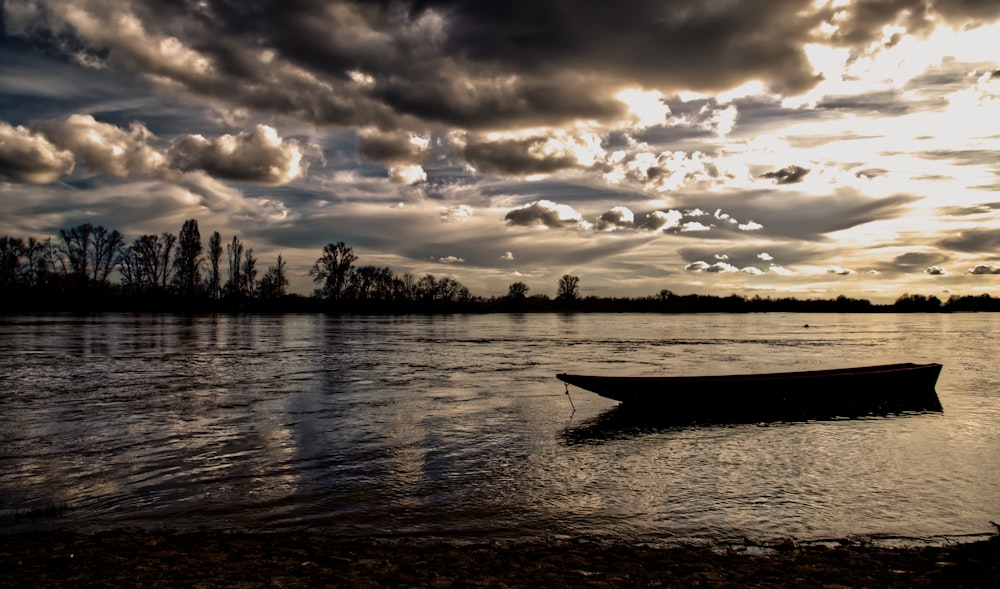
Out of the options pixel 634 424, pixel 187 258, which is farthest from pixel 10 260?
pixel 634 424

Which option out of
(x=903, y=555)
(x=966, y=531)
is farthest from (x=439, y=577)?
(x=966, y=531)

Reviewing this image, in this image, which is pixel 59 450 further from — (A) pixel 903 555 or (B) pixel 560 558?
(A) pixel 903 555

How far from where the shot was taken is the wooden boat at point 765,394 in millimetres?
20906

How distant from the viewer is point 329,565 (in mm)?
7953

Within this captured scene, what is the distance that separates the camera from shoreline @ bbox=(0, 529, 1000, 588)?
24.3 feet

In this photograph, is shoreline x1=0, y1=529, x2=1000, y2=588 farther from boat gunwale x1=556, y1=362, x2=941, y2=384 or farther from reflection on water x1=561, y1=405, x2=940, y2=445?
boat gunwale x1=556, y1=362, x2=941, y2=384

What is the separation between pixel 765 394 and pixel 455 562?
16979 millimetres

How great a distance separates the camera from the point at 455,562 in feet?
27.0

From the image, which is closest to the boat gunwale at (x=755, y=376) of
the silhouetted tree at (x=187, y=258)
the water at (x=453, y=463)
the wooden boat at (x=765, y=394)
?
the wooden boat at (x=765, y=394)

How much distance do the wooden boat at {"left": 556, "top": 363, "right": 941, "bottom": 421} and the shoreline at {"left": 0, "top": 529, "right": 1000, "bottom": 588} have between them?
1147cm

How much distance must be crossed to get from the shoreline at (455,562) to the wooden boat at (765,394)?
1147 centimetres

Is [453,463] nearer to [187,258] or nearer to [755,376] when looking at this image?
[755,376]

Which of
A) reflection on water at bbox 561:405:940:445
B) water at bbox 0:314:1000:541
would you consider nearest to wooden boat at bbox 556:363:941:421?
reflection on water at bbox 561:405:940:445

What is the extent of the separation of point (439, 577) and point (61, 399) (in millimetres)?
20810
